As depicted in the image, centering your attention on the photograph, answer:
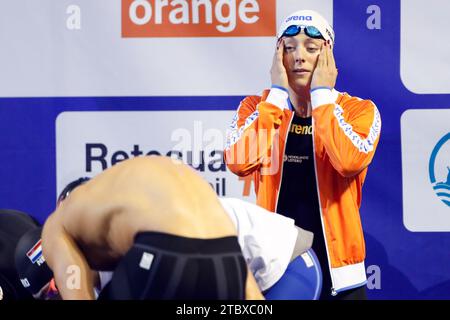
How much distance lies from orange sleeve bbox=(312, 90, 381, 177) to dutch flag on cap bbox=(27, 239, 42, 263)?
1.08 m

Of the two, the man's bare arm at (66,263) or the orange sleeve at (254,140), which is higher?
the orange sleeve at (254,140)

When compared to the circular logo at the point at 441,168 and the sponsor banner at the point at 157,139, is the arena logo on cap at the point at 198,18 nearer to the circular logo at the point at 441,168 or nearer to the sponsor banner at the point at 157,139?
the sponsor banner at the point at 157,139

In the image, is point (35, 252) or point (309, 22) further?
point (309, 22)

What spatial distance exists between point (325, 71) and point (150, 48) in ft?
2.75

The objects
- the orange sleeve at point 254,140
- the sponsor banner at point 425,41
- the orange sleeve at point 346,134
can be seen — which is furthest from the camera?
the sponsor banner at point 425,41

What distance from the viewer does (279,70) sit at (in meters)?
3.40

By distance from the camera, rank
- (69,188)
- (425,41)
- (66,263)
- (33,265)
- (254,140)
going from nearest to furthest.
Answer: (66,263) → (33,265) → (254,140) → (69,188) → (425,41)

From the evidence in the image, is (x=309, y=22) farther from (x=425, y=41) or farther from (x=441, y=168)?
(x=441, y=168)

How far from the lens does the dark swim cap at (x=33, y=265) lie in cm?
282

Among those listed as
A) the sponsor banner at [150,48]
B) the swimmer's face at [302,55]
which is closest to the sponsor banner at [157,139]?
the sponsor banner at [150,48]

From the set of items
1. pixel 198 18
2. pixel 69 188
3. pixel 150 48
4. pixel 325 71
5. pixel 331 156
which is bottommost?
pixel 69 188

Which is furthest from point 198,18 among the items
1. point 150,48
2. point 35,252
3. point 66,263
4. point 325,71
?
point 66,263

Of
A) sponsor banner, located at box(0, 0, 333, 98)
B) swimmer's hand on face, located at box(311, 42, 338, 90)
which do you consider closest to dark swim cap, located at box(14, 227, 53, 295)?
sponsor banner, located at box(0, 0, 333, 98)

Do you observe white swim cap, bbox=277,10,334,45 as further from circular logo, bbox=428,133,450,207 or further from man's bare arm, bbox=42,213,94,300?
man's bare arm, bbox=42,213,94,300
